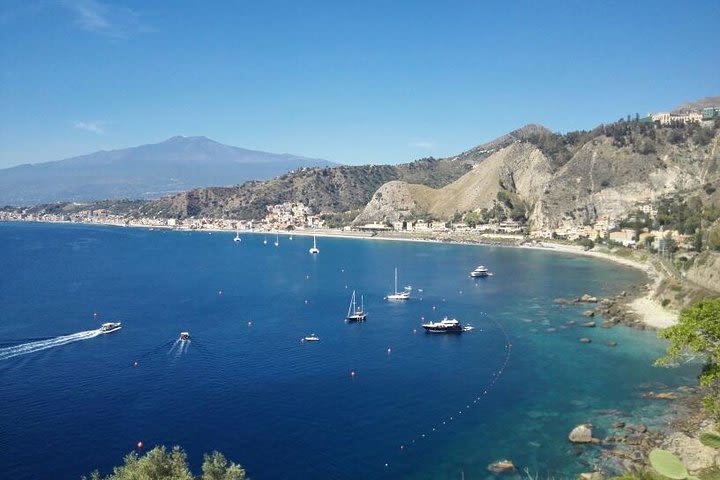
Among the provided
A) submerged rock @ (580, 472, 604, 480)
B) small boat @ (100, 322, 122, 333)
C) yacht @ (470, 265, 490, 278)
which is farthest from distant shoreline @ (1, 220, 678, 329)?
small boat @ (100, 322, 122, 333)

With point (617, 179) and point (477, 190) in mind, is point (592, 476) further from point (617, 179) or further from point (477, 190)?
point (477, 190)

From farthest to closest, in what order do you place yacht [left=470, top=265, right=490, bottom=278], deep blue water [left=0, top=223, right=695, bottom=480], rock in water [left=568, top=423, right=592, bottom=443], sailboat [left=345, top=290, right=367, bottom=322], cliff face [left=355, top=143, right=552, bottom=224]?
cliff face [left=355, top=143, right=552, bottom=224]
yacht [left=470, top=265, right=490, bottom=278]
sailboat [left=345, top=290, right=367, bottom=322]
rock in water [left=568, top=423, right=592, bottom=443]
deep blue water [left=0, top=223, right=695, bottom=480]

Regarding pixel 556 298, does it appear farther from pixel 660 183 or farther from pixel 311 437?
pixel 660 183

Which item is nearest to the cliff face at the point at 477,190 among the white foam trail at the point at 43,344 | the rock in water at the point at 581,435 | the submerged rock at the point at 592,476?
the white foam trail at the point at 43,344

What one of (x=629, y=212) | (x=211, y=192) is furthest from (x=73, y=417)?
(x=211, y=192)

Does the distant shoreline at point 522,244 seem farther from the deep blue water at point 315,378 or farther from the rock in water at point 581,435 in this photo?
the rock in water at point 581,435

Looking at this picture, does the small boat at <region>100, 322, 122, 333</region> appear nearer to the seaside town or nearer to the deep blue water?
the deep blue water

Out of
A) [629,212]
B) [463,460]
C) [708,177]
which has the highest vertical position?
[708,177]
